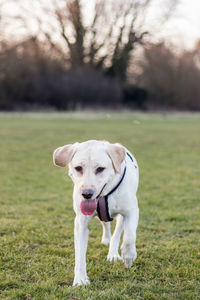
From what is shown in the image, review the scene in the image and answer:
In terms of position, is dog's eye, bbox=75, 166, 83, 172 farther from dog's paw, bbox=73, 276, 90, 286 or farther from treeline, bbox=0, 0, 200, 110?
treeline, bbox=0, 0, 200, 110

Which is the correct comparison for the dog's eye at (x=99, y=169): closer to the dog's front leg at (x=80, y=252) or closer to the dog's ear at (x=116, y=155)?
the dog's ear at (x=116, y=155)

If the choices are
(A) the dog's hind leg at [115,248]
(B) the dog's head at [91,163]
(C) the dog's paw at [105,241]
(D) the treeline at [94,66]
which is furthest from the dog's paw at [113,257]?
(D) the treeline at [94,66]

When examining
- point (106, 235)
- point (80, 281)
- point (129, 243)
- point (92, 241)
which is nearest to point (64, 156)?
point (129, 243)

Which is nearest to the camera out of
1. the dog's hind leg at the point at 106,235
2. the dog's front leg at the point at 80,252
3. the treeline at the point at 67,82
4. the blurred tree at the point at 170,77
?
the dog's front leg at the point at 80,252

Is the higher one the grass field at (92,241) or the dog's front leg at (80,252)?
the dog's front leg at (80,252)

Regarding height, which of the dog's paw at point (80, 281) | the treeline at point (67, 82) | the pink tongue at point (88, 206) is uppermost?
the treeline at point (67, 82)

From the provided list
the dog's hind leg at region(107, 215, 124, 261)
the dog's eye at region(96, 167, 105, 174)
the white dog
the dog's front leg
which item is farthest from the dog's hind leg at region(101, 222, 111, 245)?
the dog's eye at region(96, 167, 105, 174)

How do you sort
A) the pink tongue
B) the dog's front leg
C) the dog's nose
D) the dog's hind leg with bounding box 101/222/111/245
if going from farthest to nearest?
the dog's hind leg with bounding box 101/222/111/245
the dog's front leg
the pink tongue
the dog's nose

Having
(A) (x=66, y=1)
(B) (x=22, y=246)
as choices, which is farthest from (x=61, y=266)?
(A) (x=66, y=1)

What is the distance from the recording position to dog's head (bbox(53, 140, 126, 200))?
11.0 feet

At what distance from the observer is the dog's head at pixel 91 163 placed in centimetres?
335

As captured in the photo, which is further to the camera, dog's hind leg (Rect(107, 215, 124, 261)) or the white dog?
dog's hind leg (Rect(107, 215, 124, 261))

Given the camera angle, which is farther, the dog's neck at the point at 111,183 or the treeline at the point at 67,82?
the treeline at the point at 67,82

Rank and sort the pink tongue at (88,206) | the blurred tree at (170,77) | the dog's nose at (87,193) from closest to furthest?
the dog's nose at (87,193)
the pink tongue at (88,206)
the blurred tree at (170,77)
